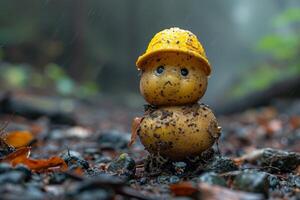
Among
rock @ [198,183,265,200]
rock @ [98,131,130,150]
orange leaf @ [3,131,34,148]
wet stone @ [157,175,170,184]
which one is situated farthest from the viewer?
rock @ [98,131,130,150]

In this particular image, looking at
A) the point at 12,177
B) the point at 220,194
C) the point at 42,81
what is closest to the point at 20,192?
the point at 12,177

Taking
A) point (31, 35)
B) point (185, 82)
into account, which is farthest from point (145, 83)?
point (31, 35)

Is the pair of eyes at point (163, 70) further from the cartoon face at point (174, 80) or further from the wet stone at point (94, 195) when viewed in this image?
the wet stone at point (94, 195)

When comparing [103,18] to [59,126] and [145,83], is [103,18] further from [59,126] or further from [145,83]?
[145,83]

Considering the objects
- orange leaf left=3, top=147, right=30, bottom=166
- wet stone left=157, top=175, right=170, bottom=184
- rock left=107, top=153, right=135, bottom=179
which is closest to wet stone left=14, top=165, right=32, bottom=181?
orange leaf left=3, top=147, right=30, bottom=166

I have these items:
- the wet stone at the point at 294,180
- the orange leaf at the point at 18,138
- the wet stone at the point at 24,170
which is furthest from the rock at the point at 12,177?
the orange leaf at the point at 18,138

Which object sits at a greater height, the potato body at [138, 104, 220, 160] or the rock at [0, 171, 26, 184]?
the potato body at [138, 104, 220, 160]

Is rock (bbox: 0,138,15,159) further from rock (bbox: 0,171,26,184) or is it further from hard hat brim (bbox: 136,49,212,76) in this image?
hard hat brim (bbox: 136,49,212,76)
